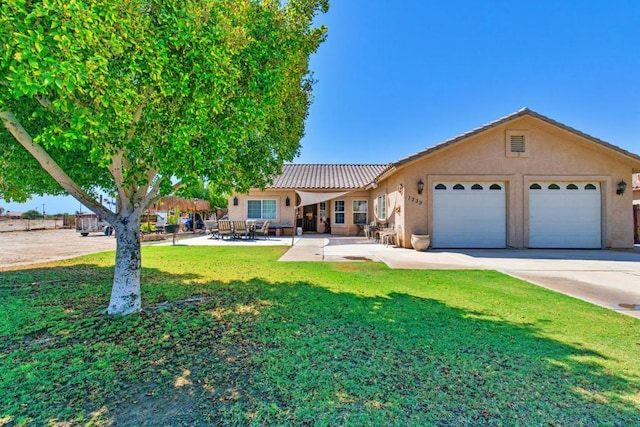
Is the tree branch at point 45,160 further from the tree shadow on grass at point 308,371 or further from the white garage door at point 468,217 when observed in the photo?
the white garage door at point 468,217

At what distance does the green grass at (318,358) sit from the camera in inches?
102

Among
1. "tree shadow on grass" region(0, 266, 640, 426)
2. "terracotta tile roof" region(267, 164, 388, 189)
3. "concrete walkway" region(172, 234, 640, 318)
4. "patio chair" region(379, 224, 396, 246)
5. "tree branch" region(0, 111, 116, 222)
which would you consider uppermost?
"terracotta tile roof" region(267, 164, 388, 189)

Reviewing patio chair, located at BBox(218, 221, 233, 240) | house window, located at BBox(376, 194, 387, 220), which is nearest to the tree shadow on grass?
house window, located at BBox(376, 194, 387, 220)

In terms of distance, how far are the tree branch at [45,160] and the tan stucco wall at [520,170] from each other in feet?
Result: 38.6

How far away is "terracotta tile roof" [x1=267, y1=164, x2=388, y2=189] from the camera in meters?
21.7

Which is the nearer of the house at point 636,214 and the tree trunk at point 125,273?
the tree trunk at point 125,273

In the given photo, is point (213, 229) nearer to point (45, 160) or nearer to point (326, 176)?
point (326, 176)

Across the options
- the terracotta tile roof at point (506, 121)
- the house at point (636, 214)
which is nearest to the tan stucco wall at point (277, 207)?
the terracotta tile roof at point (506, 121)

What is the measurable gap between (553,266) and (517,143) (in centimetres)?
698

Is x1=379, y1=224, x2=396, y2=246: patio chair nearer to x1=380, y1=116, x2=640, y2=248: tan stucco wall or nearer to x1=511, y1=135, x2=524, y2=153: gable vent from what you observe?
x1=380, y1=116, x2=640, y2=248: tan stucco wall

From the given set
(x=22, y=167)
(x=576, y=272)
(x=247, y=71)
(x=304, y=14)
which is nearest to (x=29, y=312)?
(x=22, y=167)

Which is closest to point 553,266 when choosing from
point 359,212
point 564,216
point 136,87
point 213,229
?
point 564,216

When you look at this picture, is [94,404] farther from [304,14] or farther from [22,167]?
[304,14]

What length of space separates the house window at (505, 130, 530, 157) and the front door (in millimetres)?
14206
